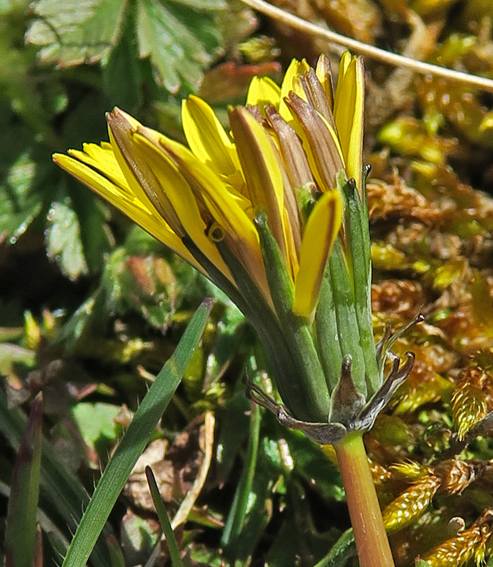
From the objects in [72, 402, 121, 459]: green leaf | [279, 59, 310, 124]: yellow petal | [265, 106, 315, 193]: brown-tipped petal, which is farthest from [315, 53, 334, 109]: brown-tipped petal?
[72, 402, 121, 459]: green leaf

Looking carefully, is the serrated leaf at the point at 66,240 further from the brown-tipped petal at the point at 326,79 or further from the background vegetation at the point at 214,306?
the brown-tipped petal at the point at 326,79

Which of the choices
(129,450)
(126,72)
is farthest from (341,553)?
(126,72)

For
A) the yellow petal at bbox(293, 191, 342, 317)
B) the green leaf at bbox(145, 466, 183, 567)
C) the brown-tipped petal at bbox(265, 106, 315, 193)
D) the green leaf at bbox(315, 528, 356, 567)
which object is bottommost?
the green leaf at bbox(315, 528, 356, 567)

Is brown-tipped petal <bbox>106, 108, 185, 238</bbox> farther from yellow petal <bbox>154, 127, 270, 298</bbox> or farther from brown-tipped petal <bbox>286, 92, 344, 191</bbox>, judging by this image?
brown-tipped petal <bbox>286, 92, 344, 191</bbox>

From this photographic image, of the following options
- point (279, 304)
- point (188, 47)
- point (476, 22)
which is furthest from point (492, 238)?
point (279, 304)

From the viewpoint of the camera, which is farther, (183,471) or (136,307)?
(136,307)

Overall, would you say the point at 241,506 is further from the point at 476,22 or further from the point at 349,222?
the point at 476,22

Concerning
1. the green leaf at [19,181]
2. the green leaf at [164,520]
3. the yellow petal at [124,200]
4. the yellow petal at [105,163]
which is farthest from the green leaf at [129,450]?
the green leaf at [19,181]
